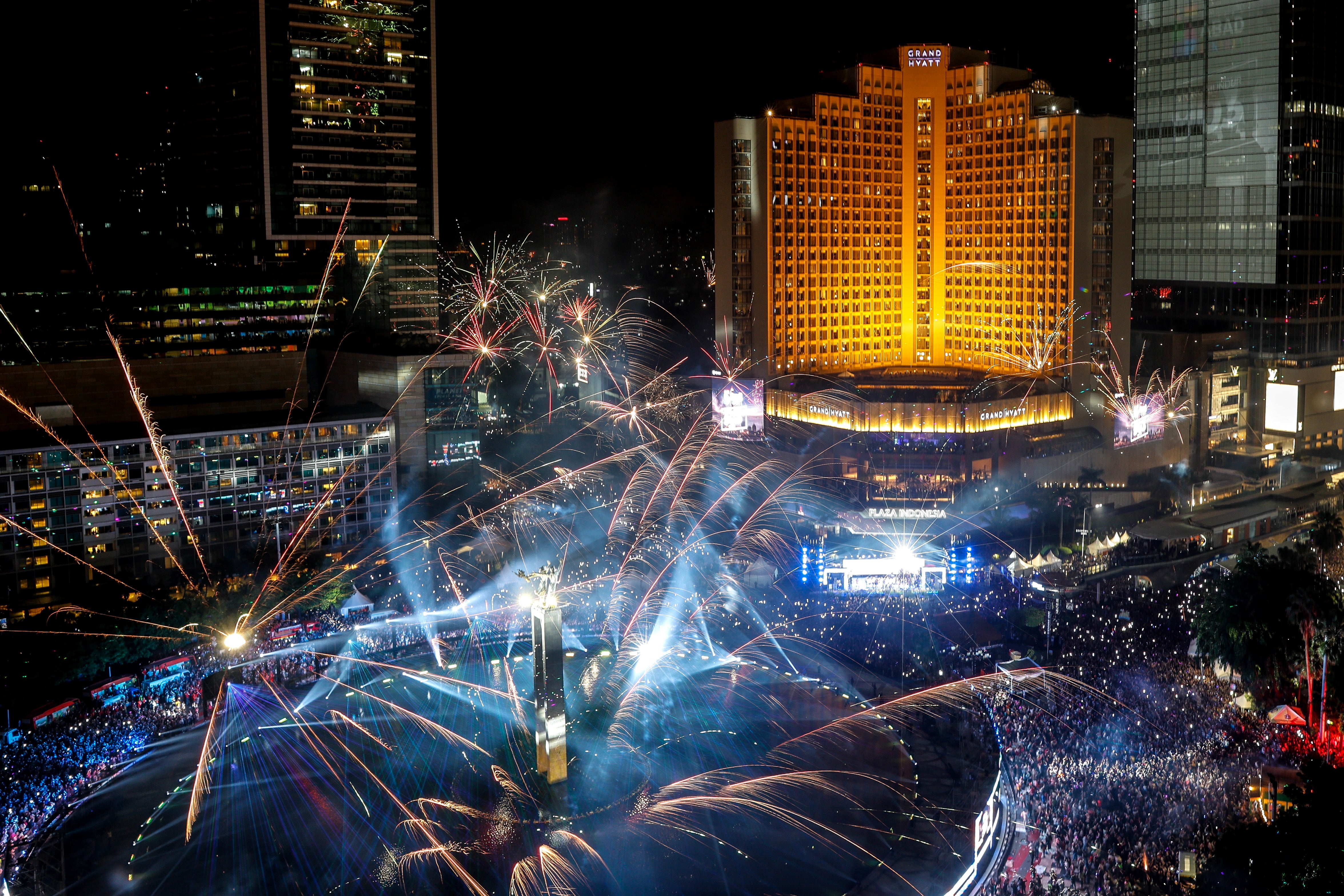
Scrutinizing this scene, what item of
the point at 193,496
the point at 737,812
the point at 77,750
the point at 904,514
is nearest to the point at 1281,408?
the point at 904,514

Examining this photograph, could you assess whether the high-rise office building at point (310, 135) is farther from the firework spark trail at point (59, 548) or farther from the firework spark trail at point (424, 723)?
the firework spark trail at point (424, 723)

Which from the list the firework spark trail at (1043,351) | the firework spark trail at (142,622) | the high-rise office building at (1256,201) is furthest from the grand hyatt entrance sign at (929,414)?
the firework spark trail at (142,622)

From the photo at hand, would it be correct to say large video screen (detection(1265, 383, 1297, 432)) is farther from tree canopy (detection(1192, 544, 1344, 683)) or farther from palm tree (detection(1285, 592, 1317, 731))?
palm tree (detection(1285, 592, 1317, 731))

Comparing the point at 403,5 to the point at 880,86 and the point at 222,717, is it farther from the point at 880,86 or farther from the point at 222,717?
the point at 222,717

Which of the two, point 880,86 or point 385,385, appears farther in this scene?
point 880,86

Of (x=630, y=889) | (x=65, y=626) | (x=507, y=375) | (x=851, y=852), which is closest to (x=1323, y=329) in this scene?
(x=507, y=375)
